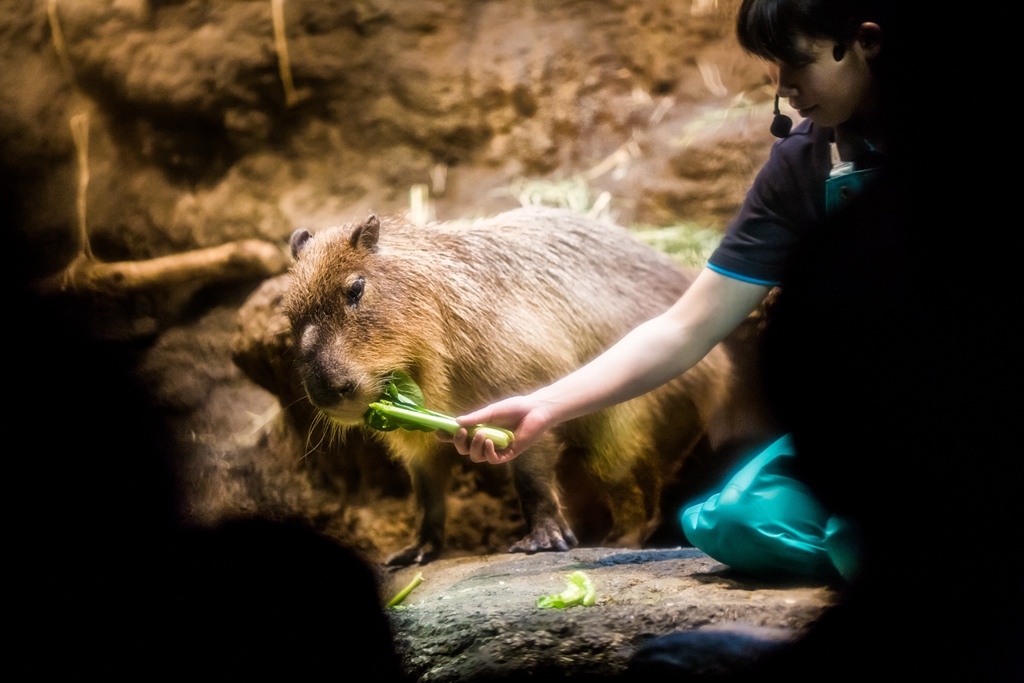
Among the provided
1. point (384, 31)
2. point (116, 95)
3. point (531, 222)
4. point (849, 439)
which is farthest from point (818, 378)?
point (116, 95)

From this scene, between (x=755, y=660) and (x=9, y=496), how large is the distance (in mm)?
1739

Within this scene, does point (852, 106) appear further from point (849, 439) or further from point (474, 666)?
point (474, 666)

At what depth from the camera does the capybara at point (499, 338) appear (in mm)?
2426

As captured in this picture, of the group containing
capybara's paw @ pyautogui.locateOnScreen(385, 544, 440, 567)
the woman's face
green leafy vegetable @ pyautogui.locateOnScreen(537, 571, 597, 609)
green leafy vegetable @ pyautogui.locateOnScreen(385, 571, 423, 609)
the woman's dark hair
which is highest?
the woman's dark hair

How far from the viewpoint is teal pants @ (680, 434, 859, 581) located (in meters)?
1.78

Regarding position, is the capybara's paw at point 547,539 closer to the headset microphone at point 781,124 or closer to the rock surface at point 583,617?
the rock surface at point 583,617

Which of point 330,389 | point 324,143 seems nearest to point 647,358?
point 330,389

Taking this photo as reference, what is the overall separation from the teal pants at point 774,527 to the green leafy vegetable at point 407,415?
0.51 meters

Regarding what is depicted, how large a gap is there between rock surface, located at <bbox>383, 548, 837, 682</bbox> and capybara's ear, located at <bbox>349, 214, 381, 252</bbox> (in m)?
0.96

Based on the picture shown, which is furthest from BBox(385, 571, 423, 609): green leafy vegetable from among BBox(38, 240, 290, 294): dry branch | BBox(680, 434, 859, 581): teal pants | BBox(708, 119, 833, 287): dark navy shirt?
BBox(38, 240, 290, 294): dry branch

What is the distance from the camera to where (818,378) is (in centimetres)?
191

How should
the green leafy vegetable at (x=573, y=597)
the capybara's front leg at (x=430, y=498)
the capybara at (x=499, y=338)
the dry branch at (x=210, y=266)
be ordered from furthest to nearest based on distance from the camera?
the dry branch at (x=210, y=266) → the capybara's front leg at (x=430, y=498) → the capybara at (x=499, y=338) → the green leafy vegetable at (x=573, y=597)

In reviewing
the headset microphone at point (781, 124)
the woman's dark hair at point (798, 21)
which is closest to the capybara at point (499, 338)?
the headset microphone at point (781, 124)

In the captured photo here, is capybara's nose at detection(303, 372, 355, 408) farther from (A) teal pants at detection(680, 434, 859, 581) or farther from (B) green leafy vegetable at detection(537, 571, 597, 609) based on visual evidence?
(A) teal pants at detection(680, 434, 859, 581)
